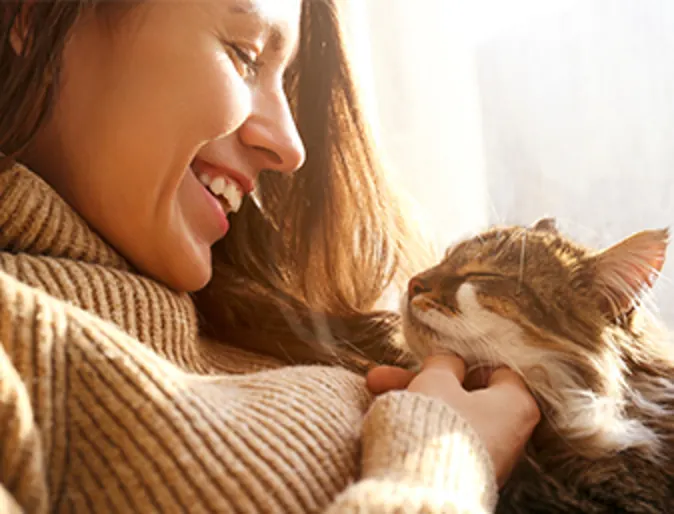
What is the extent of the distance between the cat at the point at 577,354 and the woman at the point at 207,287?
0.15 ft

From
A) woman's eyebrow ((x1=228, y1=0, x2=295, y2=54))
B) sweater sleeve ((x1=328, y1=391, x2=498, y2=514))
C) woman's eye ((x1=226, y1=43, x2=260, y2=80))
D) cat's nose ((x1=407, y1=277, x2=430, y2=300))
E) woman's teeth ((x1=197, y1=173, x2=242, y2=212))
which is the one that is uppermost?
woman's eyebrow ((x1=228, y1=0, x2=295, y2=54))

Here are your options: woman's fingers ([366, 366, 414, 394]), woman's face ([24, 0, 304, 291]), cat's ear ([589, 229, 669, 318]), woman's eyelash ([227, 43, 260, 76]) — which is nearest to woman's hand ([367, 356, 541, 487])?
woman's fingers ([366, 366, 414, 394])

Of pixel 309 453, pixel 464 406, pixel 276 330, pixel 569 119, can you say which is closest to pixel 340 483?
pixel 309 453

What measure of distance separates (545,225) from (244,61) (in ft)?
1.46

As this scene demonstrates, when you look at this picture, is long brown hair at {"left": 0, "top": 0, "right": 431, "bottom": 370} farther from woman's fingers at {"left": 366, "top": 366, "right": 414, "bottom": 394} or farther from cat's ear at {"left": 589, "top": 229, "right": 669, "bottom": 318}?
cat's ear at {"left": 589, "top": 229, "right": 669, "bottom": 318}

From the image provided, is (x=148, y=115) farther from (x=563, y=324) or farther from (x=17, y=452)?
(x=563, y=324)

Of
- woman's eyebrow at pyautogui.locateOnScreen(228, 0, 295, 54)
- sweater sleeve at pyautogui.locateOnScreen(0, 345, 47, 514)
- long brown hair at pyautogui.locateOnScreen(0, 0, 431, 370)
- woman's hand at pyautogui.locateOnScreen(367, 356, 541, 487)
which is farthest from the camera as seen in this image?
long brown hair at pyautogui.locateOnScreen(0, 0, 431, 370)

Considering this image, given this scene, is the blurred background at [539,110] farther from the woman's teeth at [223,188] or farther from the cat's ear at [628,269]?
the woman's teeth at [223,188]

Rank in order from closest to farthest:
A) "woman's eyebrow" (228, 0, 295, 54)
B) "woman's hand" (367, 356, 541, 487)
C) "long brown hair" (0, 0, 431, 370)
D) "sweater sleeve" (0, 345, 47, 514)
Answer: "sweater sleeve" (0, 345, 47, 514) < "woman's hand" (367, 356, 541, 487) < "woman's eyebrow" (228, 0, 295, 54) < "long brown hair" (0, 0, 431, 370)

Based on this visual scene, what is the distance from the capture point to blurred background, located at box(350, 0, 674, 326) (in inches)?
33.5

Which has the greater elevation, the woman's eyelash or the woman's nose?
the woman's eyelash

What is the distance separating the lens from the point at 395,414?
0.60 metres

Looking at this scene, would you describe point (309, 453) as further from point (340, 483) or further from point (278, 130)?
point (278, 130)

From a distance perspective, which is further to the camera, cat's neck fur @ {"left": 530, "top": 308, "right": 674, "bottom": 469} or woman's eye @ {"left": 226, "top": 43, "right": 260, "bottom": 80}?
woman's eye @ {"left": 226, "top": 43, "right": 260, "bottom": 80}
